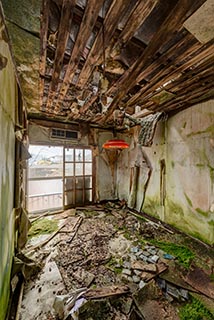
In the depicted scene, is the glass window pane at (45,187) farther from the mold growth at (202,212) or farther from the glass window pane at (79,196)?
the mold growth at (202,212)

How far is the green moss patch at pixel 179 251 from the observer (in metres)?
2.26

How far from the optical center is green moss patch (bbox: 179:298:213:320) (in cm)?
147

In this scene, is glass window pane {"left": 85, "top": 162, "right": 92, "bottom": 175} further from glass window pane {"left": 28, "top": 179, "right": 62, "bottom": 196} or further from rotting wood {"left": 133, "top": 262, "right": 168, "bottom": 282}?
rotting wood {"left": 133, "top": 262, "right": 168, "bottom": 282}

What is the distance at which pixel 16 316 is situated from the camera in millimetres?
1444

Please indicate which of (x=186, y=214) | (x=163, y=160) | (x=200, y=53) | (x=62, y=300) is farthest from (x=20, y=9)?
(x=186, y=214)

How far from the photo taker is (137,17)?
3.64ft

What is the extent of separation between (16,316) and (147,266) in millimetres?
1560

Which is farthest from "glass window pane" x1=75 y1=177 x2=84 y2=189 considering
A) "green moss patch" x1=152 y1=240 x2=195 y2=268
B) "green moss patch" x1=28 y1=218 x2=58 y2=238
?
"green moss patch" x1=152 y1=240 x2=195 y2=268

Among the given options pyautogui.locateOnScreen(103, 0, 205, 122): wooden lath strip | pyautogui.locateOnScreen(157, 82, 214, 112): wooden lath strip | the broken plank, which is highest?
pyautogui.locateOnScreen(157, 82, 214, 112): wooden lath strip

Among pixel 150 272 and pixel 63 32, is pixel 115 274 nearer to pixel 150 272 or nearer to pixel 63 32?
pixel 150 272

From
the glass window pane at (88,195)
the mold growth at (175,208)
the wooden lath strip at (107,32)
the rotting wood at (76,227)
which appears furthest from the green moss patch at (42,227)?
the wooden lath strip at (107,32)

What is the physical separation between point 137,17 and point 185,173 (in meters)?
2.67

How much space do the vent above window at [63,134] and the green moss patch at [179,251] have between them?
3.41 meters

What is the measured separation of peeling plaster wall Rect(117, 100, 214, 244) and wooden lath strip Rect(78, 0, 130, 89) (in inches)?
83.7
